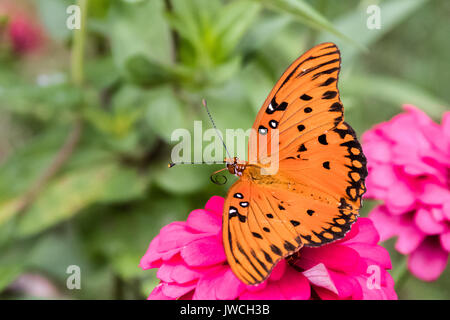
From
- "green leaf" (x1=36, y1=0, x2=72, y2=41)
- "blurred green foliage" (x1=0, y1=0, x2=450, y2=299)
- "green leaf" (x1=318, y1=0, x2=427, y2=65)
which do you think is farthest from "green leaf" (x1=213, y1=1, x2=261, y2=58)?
"green leaf" (x1=36, y1=0, x2=72, y2=41)

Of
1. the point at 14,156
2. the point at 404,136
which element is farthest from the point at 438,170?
the point at 14,156

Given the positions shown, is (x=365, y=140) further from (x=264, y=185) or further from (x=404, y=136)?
(x=264, y=185)

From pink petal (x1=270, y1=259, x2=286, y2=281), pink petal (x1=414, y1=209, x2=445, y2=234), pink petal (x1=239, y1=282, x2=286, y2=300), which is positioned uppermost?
pink petal (x1=414, y1=209, x2=445, y2=234)

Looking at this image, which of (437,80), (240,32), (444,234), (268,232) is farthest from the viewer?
(437,80)

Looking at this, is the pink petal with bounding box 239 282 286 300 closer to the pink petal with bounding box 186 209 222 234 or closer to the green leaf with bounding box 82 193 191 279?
the pink petal with bounding box 186 209 222 234

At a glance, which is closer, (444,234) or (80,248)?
(444,234)

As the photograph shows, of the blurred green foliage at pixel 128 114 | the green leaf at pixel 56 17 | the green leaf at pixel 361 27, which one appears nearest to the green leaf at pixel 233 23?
the blurred green foliage at pixel 128 114

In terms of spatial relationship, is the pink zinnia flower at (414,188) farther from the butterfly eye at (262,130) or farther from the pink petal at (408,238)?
the butterfly eye at (262,130)
